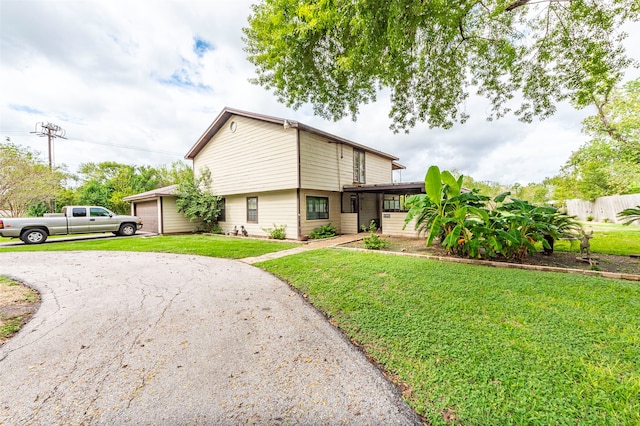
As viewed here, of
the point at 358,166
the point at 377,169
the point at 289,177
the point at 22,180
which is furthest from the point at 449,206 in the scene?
the point at 22,180

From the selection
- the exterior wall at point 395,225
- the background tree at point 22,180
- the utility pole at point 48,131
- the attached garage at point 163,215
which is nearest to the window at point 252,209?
the attached garage at point 163,215

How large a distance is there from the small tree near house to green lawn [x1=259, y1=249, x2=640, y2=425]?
37.1 feet

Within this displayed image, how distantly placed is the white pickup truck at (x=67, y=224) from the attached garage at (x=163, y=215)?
1.32 metres

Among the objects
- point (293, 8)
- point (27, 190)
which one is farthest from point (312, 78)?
point (27, 190)

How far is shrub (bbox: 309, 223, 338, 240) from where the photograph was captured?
37.8ft

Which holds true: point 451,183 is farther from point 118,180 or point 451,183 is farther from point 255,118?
point 118,180

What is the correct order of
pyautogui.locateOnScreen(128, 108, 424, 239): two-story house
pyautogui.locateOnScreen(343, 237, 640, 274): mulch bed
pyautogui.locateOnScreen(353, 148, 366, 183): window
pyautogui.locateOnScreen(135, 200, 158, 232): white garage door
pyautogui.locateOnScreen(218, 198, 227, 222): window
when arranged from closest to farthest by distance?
pyautogui.locateOnScreen(343, 237, 640, 274): mulch bed
pyautogui.locateOnScreen(128, 108, 424, 239): two-story house
pyautogui.locateOnScreen(353, 148, 366, 183): window
pyautogui.locateOnScreen(218, 198, 227, 222): window
pyautogui.locateOnScreen(135, 200, 158, 232): white garage door

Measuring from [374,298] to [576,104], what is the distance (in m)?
7.60

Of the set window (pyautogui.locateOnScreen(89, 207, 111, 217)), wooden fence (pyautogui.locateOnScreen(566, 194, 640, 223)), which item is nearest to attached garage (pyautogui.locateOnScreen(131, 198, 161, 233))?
window (pyautogui.locateOnScreen(89, 207, 111, 217))

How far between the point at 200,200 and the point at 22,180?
1318cm

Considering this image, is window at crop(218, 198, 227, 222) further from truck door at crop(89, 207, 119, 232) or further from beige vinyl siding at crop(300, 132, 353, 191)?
beige vinyl siding at crop(300, 132, 353, 191)

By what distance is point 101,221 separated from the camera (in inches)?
500

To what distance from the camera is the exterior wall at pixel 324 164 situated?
10882 millimetres

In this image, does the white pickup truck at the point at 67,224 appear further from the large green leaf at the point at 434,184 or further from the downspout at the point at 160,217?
the large green leaf at the point at 434,184
